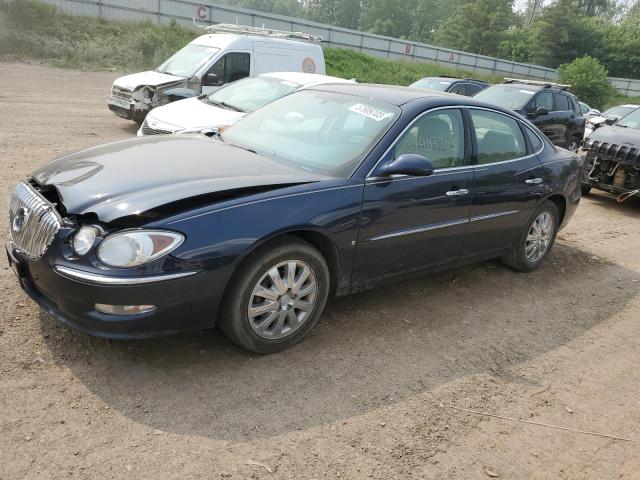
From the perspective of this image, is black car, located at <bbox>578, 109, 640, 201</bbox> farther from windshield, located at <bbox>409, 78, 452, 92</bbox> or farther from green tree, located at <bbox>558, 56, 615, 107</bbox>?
green tree, located at <bbox>558, 56, 615, 107</bbox>

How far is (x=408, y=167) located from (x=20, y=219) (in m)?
2.51

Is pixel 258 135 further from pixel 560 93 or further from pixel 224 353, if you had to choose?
pixel 560 93

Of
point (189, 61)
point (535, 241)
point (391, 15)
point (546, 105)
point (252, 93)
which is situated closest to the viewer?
point (535, 241)

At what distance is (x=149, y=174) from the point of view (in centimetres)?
356

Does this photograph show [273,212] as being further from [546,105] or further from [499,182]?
[546,105]

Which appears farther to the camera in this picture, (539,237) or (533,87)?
(533,87)

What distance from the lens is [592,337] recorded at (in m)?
4.59

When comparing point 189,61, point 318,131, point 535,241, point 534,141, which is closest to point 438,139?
point 318,131

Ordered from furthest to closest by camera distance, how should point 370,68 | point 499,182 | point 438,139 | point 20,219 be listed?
point 370,68 < point 499,182 < point 438,139 < point 20,219

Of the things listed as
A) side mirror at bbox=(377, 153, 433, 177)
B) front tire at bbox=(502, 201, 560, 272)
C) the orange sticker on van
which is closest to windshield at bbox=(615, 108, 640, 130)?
front tire at bbox=(502, 201, 560, 272)

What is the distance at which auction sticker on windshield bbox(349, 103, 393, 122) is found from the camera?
4.30 metres

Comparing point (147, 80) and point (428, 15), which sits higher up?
point (428, 15)

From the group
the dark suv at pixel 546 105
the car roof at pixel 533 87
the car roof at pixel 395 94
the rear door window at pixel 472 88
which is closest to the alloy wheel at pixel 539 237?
the car roof at pixel 395 94

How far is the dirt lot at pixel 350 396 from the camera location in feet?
9.21
